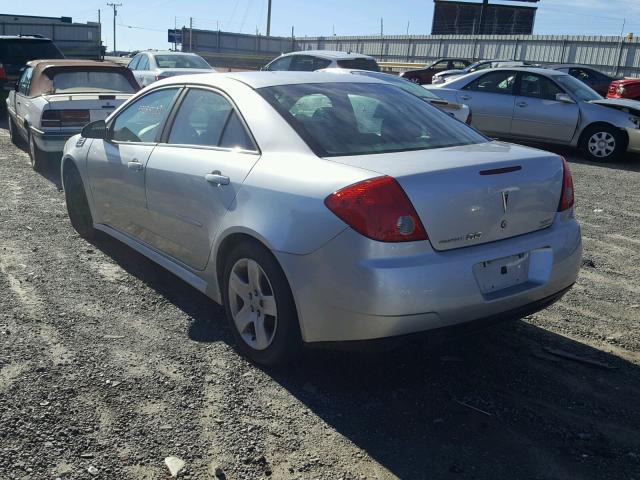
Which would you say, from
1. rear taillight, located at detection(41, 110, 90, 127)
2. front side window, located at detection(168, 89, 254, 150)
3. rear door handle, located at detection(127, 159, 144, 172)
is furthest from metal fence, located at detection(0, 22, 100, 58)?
front side window, located at detection(168, 89, 254, 150)

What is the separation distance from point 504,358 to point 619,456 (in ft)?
3.26

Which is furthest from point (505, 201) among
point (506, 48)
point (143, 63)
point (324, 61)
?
point (506, 48)

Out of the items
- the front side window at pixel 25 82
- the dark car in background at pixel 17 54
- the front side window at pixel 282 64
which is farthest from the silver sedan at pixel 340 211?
the front side window at pixel 282 64

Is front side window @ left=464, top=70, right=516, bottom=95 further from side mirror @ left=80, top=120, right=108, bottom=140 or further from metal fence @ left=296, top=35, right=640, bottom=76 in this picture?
metal fence @ left=296, top=35, right=640, bottom=76

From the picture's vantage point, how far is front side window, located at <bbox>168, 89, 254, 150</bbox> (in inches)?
151

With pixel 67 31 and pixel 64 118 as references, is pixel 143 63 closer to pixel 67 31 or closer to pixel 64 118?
pixel 64 118

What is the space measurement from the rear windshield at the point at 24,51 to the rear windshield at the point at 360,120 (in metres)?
12.5

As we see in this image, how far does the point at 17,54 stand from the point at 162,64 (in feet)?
10.4

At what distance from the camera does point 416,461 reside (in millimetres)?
2795

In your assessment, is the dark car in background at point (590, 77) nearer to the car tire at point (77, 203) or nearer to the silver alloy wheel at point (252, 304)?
the car tire at point (77, 203)

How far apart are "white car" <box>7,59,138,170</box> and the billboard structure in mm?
35762

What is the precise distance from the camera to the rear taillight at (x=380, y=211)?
2922 millimetres

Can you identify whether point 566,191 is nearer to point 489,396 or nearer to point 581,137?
point 489,396

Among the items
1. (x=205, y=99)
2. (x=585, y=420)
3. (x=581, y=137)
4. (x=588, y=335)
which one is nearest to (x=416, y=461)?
(x=585, y=420)
